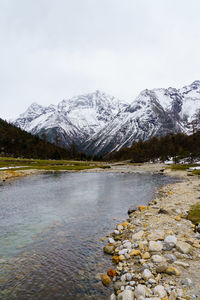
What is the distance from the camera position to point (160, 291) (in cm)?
858

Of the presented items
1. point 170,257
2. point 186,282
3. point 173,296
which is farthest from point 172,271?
point 173,296

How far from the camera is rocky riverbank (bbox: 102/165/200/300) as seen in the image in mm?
8783

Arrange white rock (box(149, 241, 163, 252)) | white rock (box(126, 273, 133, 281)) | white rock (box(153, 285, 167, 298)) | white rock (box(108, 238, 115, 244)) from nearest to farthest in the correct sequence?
white rock (box(153, 285, 167, 298))
white rock (box(126, 273, 133, 281))
white rock (box(149, 241, 163, 252))
white rock (box(108, 238, 115, 244))

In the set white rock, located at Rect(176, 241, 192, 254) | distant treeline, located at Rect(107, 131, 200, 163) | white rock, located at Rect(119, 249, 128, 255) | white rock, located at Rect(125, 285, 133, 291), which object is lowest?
white rock, located at Rect(119, 249, 128, 255)

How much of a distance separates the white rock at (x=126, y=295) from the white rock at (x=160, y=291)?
1.05 m

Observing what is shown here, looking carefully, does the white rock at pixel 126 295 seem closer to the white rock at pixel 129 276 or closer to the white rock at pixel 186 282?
the white rock at pixel 129 276

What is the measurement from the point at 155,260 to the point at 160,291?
277 centimetres

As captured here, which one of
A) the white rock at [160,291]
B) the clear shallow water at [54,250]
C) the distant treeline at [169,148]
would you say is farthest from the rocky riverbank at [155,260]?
the distant treeline at [169,148]

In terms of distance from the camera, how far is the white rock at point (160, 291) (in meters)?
8.42

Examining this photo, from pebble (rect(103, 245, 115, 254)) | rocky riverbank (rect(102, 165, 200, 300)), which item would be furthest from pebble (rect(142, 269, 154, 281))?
pebble (rect(103, 245, 115, 254))

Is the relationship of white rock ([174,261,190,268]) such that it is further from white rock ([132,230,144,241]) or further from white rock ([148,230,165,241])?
white rock ([132,230,144,241])

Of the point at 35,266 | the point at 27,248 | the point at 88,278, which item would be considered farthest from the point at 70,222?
the point at 88,278

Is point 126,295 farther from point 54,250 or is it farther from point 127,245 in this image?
point 54,250

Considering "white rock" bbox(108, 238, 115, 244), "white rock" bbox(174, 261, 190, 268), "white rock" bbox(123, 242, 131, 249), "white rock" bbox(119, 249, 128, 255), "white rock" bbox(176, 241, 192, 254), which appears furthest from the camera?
"white rock" bbox(108, 238, 115, 244)
